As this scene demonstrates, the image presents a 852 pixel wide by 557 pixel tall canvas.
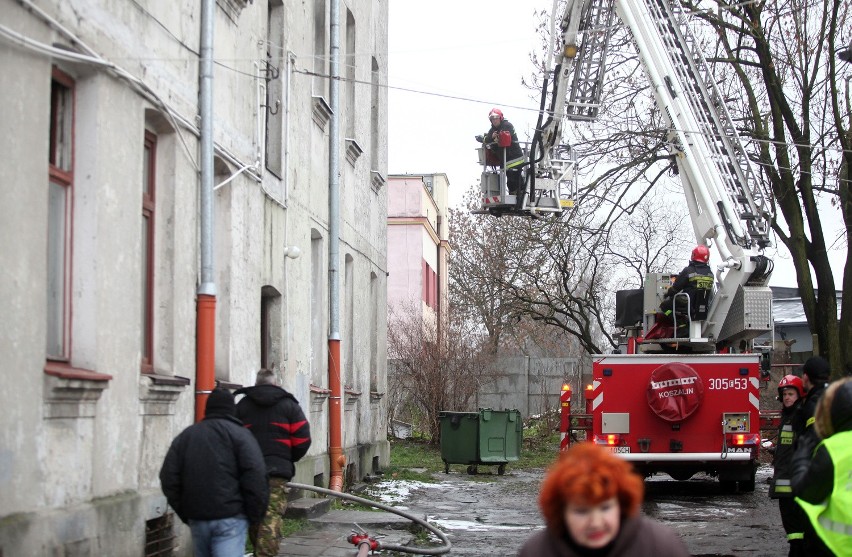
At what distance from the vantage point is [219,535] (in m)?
6.91

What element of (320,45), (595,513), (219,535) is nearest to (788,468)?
(219,535)

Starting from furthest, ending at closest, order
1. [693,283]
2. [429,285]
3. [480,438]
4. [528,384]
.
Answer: [429,285]
[528,384]
[480,438]
[693,283]

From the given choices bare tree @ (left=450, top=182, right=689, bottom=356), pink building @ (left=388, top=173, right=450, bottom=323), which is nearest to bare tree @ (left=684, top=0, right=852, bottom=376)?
bare tree @ (left=450, top=182, right=689, bottom=356)

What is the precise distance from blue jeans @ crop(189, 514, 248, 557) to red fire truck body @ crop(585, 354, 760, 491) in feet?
29.7

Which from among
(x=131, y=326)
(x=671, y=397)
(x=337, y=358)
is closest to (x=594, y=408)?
(x=671, y=397)

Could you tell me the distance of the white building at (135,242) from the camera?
7.18 m

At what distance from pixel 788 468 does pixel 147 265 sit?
5217 mm

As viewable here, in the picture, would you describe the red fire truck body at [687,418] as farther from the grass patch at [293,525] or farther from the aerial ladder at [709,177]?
the grass patch at [293,525]

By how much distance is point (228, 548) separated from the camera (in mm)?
6949

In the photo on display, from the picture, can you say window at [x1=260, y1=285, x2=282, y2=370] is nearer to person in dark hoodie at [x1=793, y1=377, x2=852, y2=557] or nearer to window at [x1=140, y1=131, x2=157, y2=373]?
window at [x1=140, y1=131, x2=157, y2=373]

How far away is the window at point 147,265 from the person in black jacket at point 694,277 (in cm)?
786

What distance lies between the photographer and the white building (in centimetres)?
718

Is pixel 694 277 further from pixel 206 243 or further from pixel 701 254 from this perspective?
pixel 206 243

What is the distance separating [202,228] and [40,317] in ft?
10.4
